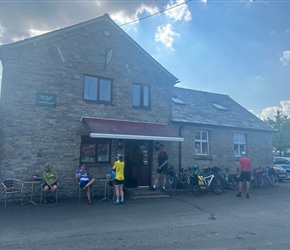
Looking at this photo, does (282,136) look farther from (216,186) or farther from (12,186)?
(12,186)

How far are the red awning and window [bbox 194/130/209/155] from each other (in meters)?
3.21

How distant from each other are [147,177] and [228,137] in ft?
22.5

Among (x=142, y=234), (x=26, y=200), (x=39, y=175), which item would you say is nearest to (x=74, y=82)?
(x=39, y=175)

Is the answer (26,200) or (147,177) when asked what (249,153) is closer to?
(147,177)

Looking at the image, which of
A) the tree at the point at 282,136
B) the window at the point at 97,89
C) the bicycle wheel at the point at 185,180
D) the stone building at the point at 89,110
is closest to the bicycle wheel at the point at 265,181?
the stone building at the point at 89,110

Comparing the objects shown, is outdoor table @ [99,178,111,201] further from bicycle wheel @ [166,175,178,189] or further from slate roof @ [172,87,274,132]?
slate roof @ [172,87,274,132]

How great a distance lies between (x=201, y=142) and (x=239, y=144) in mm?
3532

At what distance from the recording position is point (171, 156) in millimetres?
13812

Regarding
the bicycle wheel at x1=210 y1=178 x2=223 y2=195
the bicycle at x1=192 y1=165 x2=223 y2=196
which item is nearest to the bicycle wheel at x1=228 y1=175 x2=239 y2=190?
the bicycle at x1=192 y1=165 x2=223 y2=196

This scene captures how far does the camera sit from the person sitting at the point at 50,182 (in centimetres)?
969

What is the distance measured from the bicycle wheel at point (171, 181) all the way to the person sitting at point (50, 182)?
5.88 meters

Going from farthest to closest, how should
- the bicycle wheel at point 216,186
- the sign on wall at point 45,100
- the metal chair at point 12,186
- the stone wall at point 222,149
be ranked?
the stone wall at point 222,149
the bicycle wheel at point 216,186
the sign on wall at point 45,100
the metal chair at point 12,186

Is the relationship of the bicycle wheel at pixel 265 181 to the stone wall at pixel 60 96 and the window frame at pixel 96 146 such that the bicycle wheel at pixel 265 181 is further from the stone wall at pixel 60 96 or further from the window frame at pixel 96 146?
the window frame at pixel 96 146

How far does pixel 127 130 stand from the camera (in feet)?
36.7
